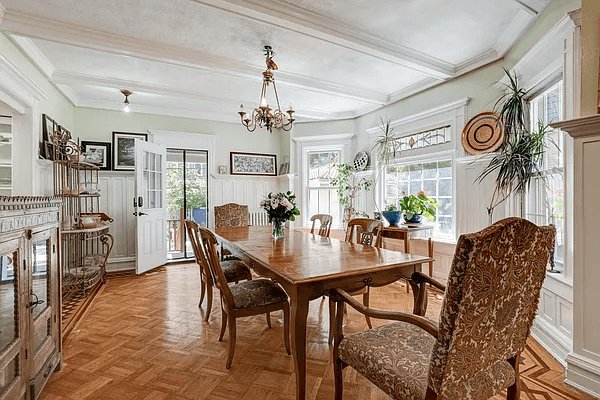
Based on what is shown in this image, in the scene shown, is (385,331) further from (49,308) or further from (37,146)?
(37,146)

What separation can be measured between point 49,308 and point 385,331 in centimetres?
195

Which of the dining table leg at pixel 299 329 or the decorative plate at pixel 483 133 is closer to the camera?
the dining table leg at pixel 299 329

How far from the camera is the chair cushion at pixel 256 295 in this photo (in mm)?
2083

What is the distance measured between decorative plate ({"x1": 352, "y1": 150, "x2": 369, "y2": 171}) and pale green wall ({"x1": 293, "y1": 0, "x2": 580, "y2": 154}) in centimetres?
11

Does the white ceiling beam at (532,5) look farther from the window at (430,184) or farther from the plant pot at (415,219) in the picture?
the plant pot at (415,219)

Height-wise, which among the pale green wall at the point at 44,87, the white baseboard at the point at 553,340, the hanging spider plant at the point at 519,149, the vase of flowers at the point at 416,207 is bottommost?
the white baseboard at the point at 553,340

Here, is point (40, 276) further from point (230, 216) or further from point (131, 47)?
point (230, 216)

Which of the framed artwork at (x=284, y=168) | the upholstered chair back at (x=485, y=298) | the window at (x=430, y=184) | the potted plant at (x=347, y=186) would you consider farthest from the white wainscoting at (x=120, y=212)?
the upholstered chair back at (x=485, y=298)

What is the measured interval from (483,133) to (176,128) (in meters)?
4.62

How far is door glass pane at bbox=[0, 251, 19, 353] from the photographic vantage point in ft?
4.36

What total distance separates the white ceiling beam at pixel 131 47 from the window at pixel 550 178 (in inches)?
93.0

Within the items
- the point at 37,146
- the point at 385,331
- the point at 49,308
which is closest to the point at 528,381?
the point at 385,331

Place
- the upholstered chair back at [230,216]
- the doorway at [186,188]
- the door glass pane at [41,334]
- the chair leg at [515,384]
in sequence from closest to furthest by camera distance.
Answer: the chair leg at [515,384] < the door glass pane at [41,334] < the upholstered chair back at [230,216] < the doorway at [186,188]

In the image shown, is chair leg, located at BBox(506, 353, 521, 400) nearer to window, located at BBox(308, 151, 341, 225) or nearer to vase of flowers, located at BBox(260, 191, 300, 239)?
vase of flowers, located at BBox(260, 191, 300, 239)
